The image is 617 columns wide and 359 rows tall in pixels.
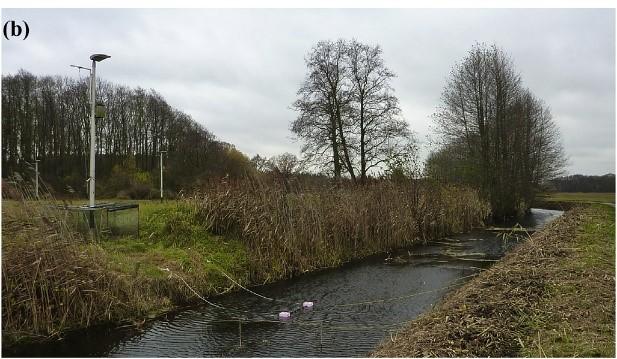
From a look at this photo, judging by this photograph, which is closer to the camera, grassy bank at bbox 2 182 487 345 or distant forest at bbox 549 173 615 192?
grassy bank at bbox 2 182 487 345

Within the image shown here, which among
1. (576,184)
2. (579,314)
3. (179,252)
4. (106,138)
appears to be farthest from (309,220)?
(106,138)

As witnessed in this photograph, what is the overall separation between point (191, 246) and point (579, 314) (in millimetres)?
7918

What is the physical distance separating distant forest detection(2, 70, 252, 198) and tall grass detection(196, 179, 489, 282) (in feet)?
66.1

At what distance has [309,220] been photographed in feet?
41.7

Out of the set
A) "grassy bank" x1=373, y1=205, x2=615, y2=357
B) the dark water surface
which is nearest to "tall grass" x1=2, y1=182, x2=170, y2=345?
the dark water surface

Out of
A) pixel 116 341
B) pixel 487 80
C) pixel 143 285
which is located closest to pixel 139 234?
pixel 143 285

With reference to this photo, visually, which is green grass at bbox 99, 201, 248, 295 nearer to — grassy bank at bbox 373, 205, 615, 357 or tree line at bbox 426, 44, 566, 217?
grassy bank at bbox 373, 205, 615, 357

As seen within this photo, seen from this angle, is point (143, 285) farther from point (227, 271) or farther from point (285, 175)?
point (285, 175)

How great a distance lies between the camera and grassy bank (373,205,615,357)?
4891 millimetres

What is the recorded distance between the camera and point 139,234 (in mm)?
11758

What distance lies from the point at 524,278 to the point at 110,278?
21.8 ft

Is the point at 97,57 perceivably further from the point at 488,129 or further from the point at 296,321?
the point at 488,129

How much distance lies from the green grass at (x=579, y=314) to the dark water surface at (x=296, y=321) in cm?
225

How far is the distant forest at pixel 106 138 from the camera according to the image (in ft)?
128
